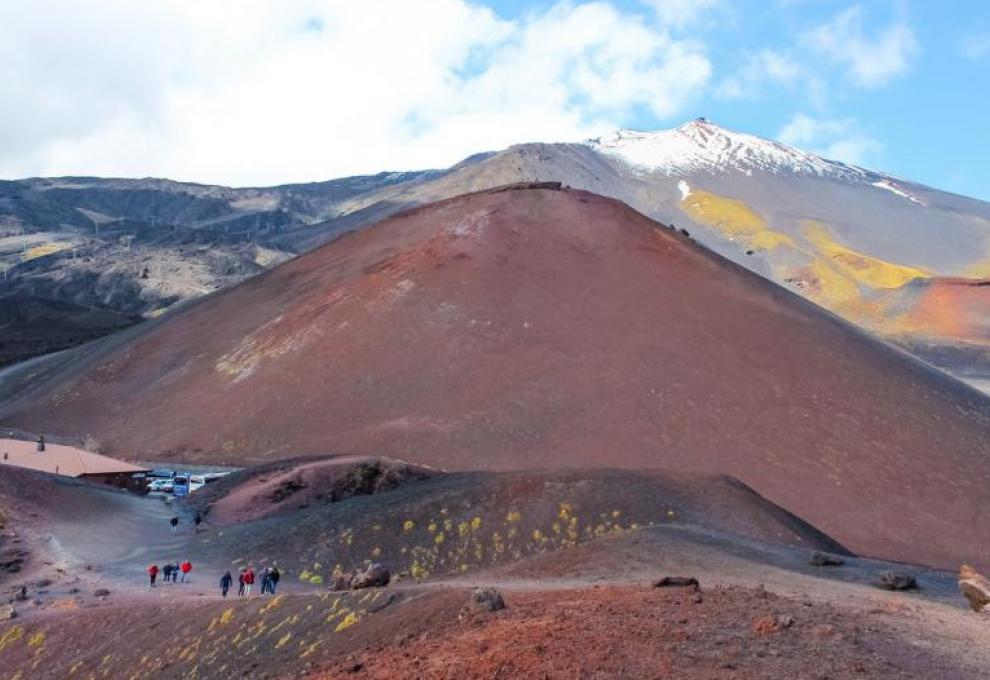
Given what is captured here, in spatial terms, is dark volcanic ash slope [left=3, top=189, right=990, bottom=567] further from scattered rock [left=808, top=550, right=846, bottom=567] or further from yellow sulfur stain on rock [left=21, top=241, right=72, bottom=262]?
yellow sulfur stain on rock [left=21, top=241, right=72, bottom=262]

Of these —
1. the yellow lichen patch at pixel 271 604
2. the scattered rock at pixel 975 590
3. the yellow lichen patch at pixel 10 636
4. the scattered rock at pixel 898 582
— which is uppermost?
the scattered rock at pixel 975 590

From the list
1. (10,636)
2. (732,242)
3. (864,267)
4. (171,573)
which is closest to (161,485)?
(171,573)

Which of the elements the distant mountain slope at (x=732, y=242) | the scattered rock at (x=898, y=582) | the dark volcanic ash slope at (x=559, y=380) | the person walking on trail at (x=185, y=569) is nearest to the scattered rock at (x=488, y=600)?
the scattered rock at (x=898, y=582)

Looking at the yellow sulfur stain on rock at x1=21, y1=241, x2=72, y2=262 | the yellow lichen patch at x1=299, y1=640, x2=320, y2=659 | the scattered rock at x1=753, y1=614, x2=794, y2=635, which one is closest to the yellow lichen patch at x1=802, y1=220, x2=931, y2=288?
the yellow sulfur stain on rock at x1=21, y1=241, x2=72, y2=262

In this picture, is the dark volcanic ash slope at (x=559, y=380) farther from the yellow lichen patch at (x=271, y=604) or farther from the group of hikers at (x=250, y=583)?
the yellow lichen patch at (x=271, y=604)

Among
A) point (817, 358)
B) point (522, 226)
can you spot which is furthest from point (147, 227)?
point (817, 358)
